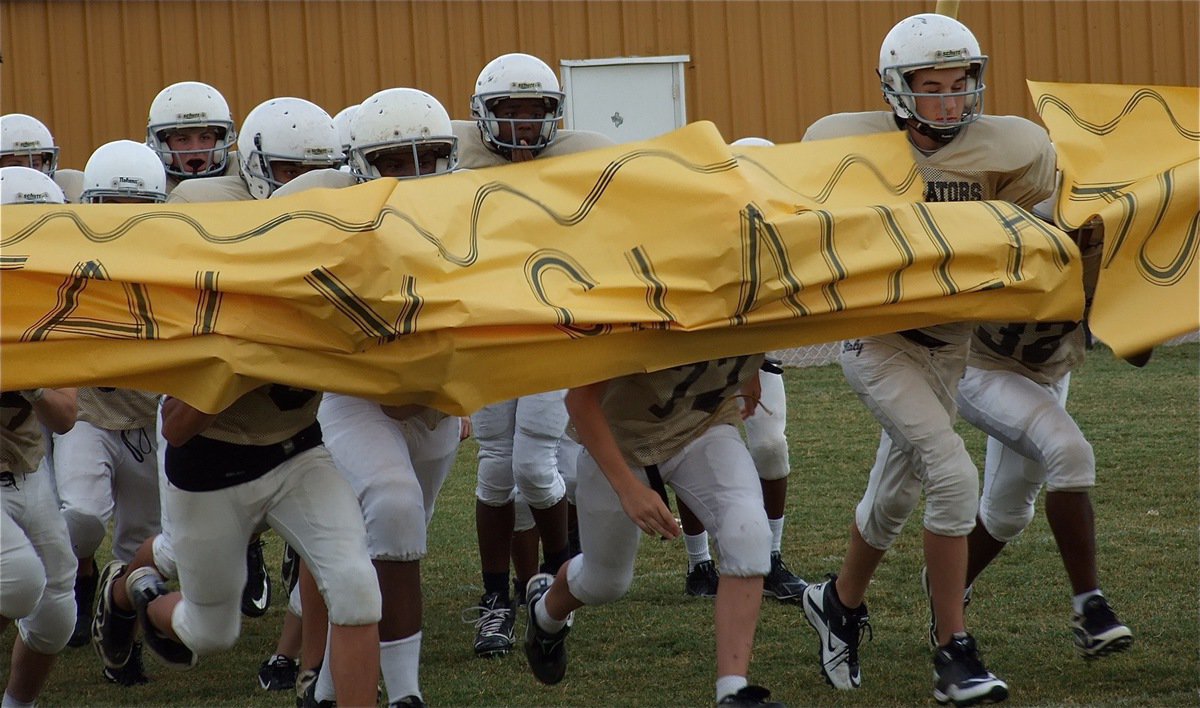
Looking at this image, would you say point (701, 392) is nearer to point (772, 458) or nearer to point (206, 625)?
point (206, 625)

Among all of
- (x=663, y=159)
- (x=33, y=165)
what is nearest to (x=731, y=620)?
(x=663, y=159)

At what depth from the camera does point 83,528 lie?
518 centimetres

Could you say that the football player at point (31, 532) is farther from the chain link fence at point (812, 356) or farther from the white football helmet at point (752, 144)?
the chain link fence at point (812, 356)

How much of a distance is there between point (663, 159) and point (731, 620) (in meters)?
1.20

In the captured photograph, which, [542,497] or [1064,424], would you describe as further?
Answer: [542,497]

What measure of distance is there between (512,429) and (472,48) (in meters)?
7.98

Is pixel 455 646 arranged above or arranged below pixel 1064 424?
below

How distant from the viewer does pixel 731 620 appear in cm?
367

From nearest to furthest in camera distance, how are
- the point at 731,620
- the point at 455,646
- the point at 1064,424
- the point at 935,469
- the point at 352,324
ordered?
the point at 352,324
the point at 731,620
the point at 935,469
the point at 1064,424
the point at 455,646

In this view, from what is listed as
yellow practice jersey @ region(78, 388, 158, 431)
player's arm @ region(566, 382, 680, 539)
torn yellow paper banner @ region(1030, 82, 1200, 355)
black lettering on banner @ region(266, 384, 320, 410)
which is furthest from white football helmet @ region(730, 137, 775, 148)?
yellow practice jersey @ region(78, 388, 158, 431)

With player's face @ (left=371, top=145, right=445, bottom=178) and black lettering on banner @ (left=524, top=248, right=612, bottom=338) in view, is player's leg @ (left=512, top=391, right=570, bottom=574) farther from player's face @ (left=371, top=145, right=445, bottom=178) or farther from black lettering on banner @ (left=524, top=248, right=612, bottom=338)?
black lettering on banner @ (left=524, top=248, right=612, bottom=338)

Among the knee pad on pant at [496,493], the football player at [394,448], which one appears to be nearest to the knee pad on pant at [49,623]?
the football player at [394,448]

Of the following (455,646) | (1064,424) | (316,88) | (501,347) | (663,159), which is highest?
(316,88)

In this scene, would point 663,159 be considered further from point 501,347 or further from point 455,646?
point 455,646
